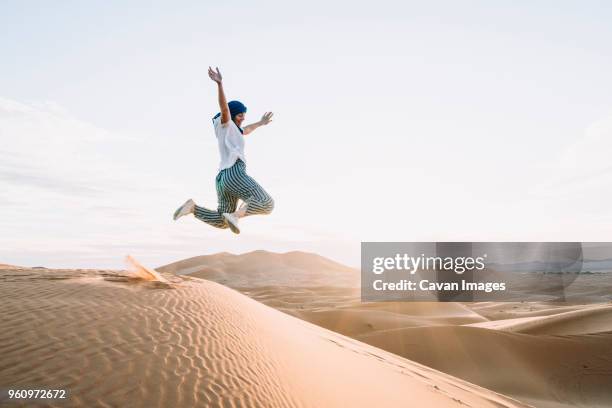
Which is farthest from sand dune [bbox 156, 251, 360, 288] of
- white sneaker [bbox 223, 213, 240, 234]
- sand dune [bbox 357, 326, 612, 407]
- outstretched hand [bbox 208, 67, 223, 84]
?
outstretched hand [bbox 208, 67, 223, 84]

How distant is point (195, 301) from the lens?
4.17 meters

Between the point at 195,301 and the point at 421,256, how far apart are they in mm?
20187

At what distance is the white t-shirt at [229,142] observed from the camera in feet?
19.1

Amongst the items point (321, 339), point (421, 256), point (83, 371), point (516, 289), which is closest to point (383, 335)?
point (321, 339)

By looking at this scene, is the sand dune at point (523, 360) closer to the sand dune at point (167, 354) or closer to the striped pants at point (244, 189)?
the sand dune at point (167, 354)

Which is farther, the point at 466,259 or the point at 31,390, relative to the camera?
the point at 466,259

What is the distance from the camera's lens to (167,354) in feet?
9.62

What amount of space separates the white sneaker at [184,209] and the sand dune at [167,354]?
62.7 inches

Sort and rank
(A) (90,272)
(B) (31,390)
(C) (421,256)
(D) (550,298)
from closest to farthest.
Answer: (B) (31,390)
(A) (90,272)
(C) (421,256)
(D) (550,298)

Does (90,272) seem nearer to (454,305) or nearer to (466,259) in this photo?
(454,305)

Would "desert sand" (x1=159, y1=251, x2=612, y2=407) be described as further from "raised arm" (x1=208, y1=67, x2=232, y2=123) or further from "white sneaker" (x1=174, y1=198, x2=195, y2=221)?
"raised arm" (x1=208, y1=67, x2=232, y2=123)

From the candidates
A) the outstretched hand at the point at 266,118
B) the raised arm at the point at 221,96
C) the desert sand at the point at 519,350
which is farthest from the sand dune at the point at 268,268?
the raised arm at the point at 221,96

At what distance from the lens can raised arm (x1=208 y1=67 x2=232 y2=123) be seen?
539 cm

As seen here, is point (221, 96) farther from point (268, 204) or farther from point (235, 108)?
point (268, 204)
